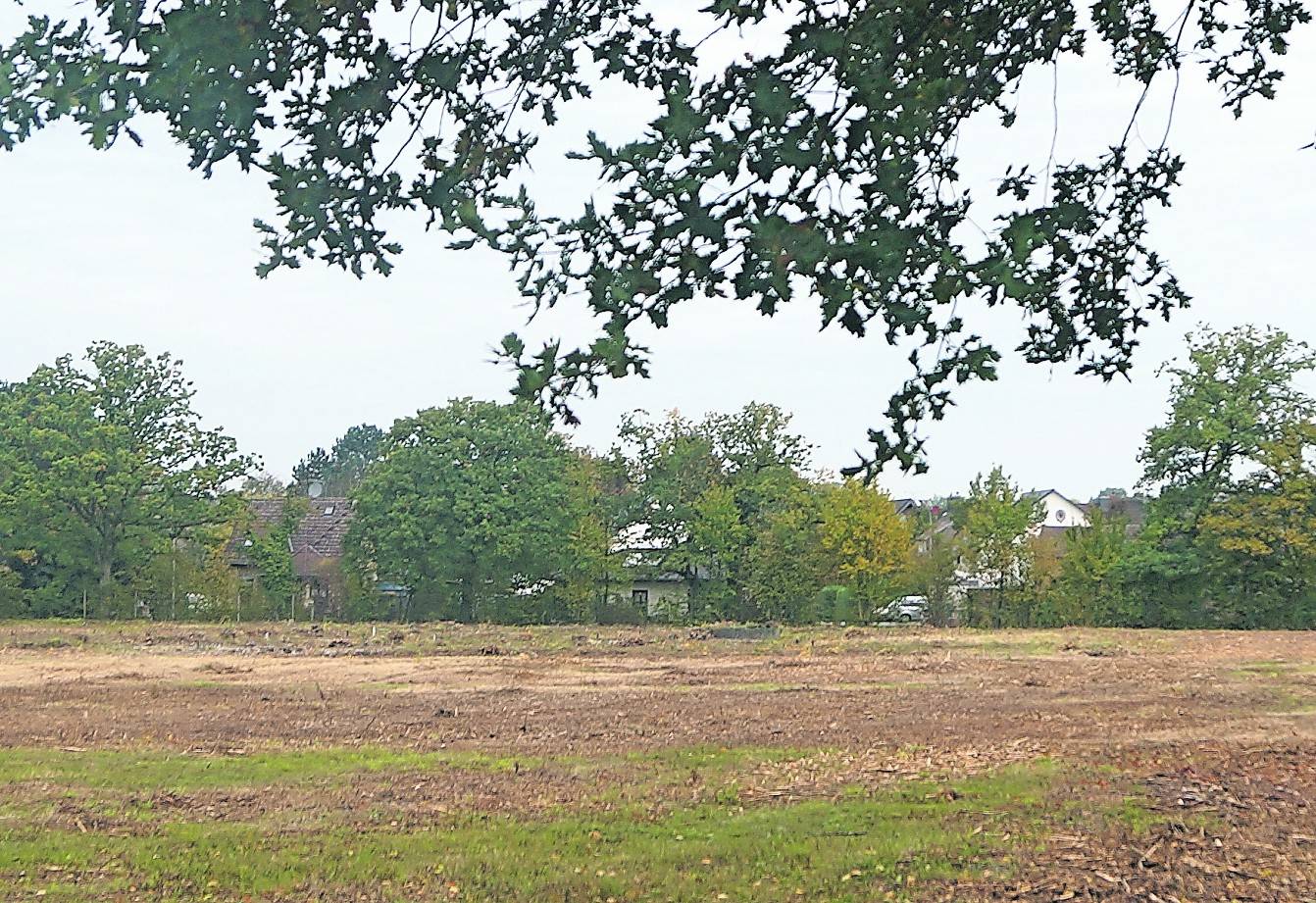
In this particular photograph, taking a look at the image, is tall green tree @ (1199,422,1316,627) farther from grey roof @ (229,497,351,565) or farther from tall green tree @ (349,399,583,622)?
grey roof @ (229,497,351,565)

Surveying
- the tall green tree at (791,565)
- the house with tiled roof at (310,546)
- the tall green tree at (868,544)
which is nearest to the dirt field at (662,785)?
the tall green tree at (868,544)

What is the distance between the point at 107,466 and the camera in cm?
4231

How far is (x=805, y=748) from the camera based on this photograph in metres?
12.8

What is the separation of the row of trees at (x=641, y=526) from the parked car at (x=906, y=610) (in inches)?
33.3

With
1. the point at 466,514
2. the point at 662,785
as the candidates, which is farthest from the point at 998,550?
the point at 662,785

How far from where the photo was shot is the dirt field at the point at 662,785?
24.0 ft

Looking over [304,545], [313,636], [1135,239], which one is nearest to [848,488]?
[313,636]

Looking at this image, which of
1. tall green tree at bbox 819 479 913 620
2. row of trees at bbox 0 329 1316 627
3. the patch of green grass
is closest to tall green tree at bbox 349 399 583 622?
row of trees at bbox 0 329 1316 627

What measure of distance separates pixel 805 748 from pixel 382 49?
9.40 meters

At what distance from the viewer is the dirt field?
7316mm

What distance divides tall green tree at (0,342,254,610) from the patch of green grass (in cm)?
3607

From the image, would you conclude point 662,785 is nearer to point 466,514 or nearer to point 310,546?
point 466,514

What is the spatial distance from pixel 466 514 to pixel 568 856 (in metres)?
36.7

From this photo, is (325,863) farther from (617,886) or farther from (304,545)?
(304,545)
